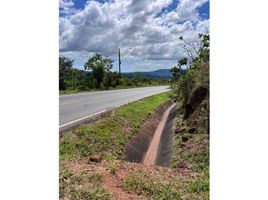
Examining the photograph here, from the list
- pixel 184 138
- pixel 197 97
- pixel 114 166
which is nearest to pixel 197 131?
pixel 184 138

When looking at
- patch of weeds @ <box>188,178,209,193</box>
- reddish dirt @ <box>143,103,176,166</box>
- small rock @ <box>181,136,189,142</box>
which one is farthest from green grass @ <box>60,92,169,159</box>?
patch of weeds @ <box>188,178,209,193</box>

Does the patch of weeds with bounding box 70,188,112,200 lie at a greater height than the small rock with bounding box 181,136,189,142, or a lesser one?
greater

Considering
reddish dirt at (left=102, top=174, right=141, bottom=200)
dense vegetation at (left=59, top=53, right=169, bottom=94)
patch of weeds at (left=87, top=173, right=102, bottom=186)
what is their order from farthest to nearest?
dense vegetation at (left=59, top=53, right=169, bottom=94) < patch of weeds at (left=87, top=173, right=102, bottom=186) < reddish dirt at (left=102, top=174, right=141, bottom=200)

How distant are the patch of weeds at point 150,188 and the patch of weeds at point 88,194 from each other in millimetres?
305

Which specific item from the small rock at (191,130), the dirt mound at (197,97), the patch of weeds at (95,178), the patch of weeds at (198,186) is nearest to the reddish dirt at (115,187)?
the patch of weeds at (95,178)

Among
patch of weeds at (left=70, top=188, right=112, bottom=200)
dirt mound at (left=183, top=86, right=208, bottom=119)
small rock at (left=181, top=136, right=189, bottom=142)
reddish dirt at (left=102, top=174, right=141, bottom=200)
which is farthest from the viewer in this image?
dirt mound at (left=183, top=86, right=208, bottom=119)

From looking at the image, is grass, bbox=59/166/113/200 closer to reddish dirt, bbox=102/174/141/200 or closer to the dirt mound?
reddish dirt, bbox=102/174/141/200

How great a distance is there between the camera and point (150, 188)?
3430 millimetres

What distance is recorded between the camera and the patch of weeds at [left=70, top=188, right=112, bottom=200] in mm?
3059

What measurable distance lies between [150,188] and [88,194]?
1.98 feet

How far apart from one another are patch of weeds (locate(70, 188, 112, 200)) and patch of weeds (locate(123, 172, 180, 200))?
0.30 metres

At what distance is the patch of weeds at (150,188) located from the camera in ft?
10.9
